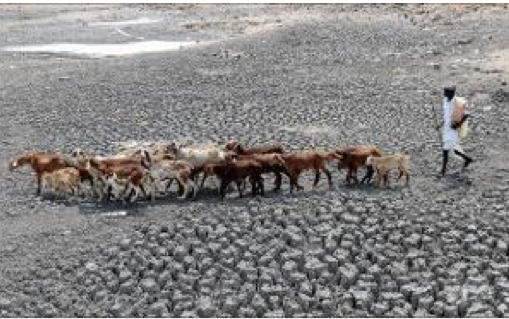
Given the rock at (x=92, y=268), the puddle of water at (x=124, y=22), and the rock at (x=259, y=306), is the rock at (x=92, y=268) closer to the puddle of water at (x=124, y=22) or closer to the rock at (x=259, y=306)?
the rock at (x=259, y=306)

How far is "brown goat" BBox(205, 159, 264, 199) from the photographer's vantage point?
1529 cm

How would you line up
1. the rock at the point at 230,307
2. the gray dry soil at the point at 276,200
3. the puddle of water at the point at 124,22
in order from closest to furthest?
1. the rock at the point at 230,307
2. the gray dry soil at the point at 276,200
3. the puddle of water at the point at 124,22

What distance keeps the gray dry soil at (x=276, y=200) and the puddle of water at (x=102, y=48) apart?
3.28 m

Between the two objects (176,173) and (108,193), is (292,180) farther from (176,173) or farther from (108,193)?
(108,193)

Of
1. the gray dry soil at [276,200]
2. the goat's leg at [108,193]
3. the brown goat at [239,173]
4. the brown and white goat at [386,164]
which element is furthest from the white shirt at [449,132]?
the goat's leg at [108,193]

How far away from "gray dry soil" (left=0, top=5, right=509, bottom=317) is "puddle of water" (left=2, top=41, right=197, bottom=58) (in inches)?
129

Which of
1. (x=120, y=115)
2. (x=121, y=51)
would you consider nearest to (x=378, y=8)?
(x=121, y=51)

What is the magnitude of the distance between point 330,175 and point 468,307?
604 cm

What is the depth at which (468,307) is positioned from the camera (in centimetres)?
1034

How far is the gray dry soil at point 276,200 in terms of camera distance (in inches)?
440

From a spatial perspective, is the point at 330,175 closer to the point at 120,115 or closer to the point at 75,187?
the point at 75,187

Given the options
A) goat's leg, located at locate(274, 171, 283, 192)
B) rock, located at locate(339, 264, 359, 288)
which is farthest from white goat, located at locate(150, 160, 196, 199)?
rock, located at locate(339, 264, 359, 288)

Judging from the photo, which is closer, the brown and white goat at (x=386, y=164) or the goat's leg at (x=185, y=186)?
the brown and white goat at (x=386, y=164)

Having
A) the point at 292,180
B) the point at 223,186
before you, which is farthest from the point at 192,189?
the point at 292,180
